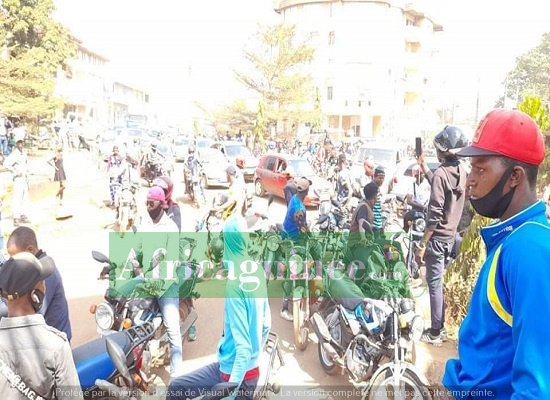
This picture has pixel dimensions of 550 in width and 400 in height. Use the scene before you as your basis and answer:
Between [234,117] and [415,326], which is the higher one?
[234,117]

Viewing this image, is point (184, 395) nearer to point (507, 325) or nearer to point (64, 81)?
point (507, 325)

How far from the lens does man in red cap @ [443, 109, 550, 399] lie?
4.19 feet

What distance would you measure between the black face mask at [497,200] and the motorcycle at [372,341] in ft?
7.12

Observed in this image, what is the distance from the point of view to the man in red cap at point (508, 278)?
1.28 m

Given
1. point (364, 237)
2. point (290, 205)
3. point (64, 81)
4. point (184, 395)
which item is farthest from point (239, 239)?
point (64, 81)

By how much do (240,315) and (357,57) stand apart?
47129 millimetres

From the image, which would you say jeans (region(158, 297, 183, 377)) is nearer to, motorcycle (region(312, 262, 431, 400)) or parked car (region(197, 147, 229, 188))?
motorcycle (region(312, 262, 431, 400))

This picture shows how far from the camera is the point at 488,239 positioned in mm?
1625

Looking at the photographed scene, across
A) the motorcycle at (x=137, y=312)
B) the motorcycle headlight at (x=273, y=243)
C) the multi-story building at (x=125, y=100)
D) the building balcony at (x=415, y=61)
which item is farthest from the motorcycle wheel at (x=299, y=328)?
the multi-story building at (x=125, y=100)

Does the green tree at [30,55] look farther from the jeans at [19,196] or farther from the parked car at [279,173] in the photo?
the parked car at [279,173]

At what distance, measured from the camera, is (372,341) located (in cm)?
388

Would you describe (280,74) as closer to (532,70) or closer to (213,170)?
(213,170)

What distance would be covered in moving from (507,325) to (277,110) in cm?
3576

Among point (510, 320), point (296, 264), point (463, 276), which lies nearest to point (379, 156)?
point (463, 276)
